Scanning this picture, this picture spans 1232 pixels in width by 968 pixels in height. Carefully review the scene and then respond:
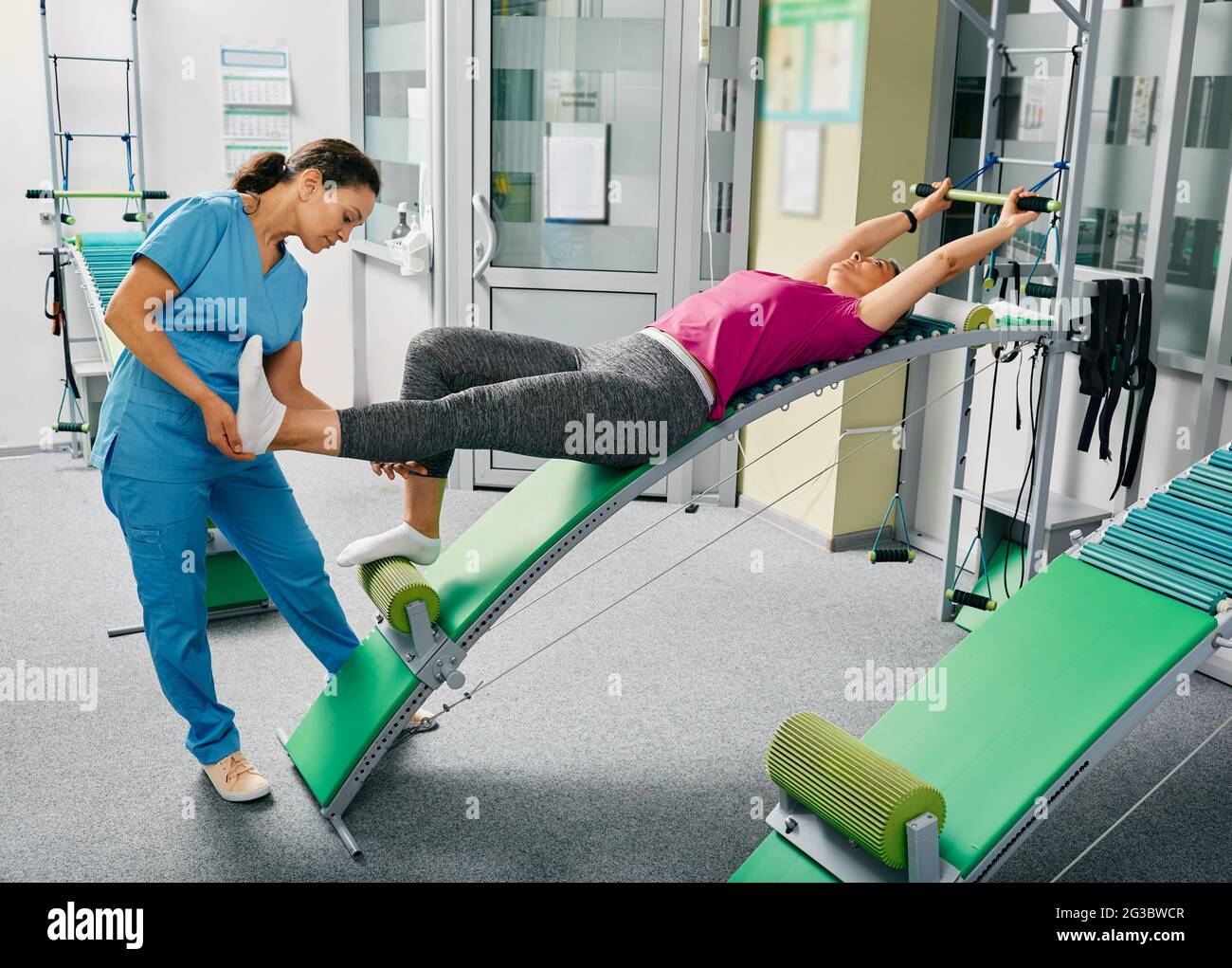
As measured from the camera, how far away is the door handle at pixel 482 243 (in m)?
4.07

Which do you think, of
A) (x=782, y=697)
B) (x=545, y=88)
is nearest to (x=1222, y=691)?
(x=782, y=697)

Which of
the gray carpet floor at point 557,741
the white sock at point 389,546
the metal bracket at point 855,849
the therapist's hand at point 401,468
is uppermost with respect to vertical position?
the therapist's hand at point 401,468

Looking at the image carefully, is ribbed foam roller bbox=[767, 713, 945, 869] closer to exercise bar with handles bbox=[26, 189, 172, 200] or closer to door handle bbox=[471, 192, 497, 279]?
door handle bbox=[471, 192, 497, 279]

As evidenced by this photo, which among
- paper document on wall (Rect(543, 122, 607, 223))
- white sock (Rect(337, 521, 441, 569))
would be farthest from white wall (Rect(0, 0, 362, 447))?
white sock (Rect(337, 521, 441, 569))

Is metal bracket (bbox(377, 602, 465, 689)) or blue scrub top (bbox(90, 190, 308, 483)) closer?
blue scrub top (bbox(90, 190, 308, 483))

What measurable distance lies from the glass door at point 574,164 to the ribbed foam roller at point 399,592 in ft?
6.59

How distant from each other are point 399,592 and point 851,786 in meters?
0.91

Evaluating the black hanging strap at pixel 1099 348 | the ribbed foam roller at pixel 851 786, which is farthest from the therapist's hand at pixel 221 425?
the black hanging strap at pixel 1099 348

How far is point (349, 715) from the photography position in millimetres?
2320

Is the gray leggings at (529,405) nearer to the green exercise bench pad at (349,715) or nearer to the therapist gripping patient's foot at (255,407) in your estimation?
the therapist gripping patient's foot at (255,407)

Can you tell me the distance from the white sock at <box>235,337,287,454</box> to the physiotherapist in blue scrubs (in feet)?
0.23

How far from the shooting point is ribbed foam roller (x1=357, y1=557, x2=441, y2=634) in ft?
7.18

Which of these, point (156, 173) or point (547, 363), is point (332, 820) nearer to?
point (547, 363)

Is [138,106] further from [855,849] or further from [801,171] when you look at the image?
[855,849]
